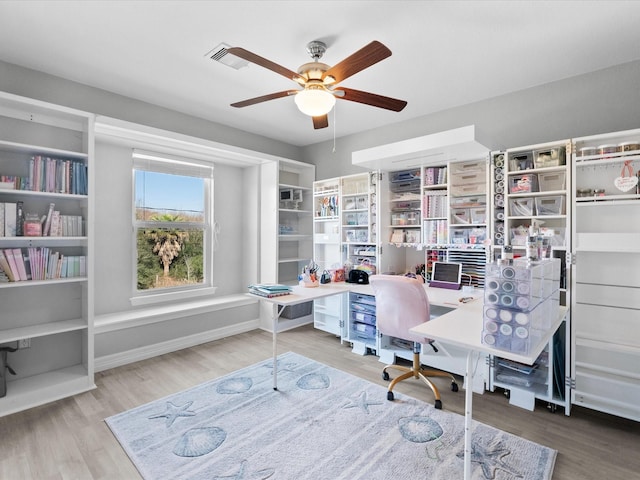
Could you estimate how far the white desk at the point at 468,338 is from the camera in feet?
5.04

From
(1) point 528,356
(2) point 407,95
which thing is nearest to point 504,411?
(1) point 528,356

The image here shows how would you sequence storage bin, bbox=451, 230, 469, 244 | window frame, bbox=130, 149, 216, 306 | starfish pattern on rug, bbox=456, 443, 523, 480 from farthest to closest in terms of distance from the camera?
window frame, bbox=130, 149, 216, 306 → storage bin, bbox=451, 230, 469, 244 → starfish pattern on rug, bbox=456, 443, 523, 480

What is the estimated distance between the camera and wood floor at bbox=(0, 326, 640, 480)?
73.0 inches

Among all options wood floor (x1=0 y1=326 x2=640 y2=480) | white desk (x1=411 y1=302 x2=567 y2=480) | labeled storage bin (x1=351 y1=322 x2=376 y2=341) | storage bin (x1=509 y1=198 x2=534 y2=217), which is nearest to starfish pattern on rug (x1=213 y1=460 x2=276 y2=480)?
wood floor (x1=0 y1=326 x2=640 y2=480)

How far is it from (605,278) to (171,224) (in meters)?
4.28

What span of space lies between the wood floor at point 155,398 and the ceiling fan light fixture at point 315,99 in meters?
2.34

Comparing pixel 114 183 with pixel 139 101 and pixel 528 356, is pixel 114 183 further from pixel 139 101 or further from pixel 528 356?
pixel 528 356

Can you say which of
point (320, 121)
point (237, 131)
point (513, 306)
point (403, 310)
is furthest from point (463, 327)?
point (237, 131)

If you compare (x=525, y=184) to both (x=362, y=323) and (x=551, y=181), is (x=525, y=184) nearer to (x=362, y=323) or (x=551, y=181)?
(x=551, y=181)

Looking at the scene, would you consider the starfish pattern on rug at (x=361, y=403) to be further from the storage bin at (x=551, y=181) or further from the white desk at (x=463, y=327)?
the storage bin at (x=551, y=181)

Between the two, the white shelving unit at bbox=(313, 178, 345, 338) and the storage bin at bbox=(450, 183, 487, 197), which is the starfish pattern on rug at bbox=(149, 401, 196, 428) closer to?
the white shelving unit at bbox=(313, 178, 345, 338)

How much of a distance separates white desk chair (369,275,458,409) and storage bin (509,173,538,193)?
1.15 metres

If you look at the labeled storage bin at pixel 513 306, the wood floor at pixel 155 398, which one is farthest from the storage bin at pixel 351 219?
the labeled storage bin at pixel 513 306

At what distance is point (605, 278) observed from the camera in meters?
2.40
